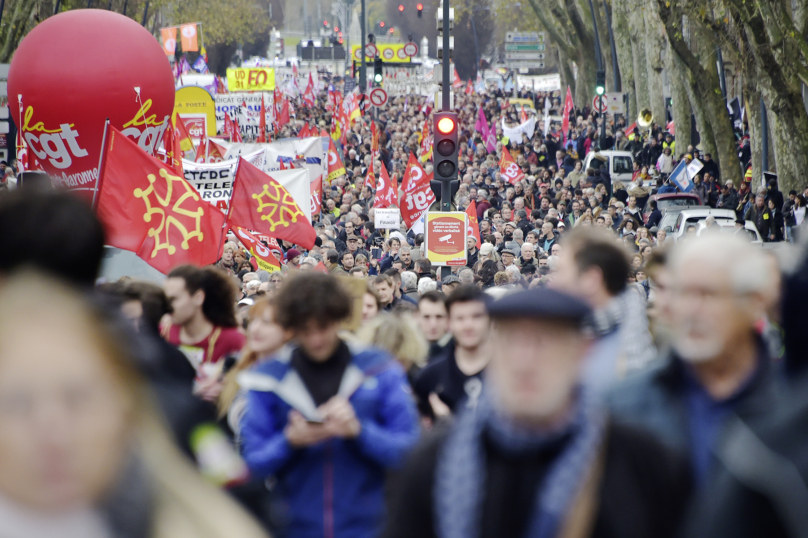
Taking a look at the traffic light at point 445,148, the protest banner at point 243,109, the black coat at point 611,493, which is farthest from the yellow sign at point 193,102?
the black coat at point 611,493

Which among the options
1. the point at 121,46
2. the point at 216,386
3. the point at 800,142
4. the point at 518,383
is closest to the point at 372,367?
the point at 216,386

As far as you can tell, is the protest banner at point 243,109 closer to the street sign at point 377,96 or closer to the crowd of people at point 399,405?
the street sign at point 377,96

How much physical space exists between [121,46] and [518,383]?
40.1 feet

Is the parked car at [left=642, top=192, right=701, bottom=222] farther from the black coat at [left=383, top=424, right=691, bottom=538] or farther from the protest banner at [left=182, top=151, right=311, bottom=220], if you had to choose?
the black coat at [left=383, top=424, right=691, bottom=538]

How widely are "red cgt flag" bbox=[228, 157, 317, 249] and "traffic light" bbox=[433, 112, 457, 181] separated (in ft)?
10.3

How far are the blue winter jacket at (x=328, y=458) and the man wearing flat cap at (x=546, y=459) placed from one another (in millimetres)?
1362

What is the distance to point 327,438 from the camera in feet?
11.7

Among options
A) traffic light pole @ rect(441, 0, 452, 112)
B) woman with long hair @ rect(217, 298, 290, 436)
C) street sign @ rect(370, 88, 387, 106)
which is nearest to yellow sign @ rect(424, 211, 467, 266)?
traffic light pole @ rect(441, 0, 452, 112)

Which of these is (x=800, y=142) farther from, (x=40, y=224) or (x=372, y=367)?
(x=40, y=224)

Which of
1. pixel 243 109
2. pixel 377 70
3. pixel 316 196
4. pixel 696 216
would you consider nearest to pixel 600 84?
pixel 377 70

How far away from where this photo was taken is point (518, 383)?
7.06 ft

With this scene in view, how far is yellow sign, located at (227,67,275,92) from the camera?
171 ft

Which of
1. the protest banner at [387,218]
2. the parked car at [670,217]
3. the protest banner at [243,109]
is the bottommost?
the parked car at [670,217]

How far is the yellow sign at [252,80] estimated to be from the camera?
52.1 m
